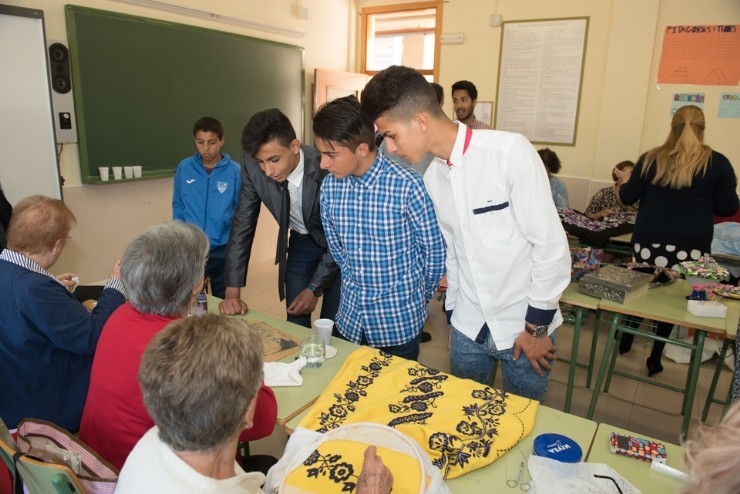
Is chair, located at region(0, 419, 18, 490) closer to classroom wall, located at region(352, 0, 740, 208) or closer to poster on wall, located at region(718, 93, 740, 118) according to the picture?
classroom wall, located at region(352, 0, 740, 208)

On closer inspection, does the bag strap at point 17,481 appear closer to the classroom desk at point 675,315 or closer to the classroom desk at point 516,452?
the classroom desk at point 516,452

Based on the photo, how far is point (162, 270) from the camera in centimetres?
134

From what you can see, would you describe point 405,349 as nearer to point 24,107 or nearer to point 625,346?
point 625,346

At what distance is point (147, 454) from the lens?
951 mm

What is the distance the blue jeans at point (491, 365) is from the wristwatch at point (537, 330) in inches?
4.4

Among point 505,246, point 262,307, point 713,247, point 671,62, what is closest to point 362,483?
point 505,246

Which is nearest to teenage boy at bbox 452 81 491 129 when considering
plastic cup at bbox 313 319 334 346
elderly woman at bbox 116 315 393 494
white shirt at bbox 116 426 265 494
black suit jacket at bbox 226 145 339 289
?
black suit jacket at bbox 226 145 339 289

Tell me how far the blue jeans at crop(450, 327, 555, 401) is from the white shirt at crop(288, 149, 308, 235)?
36.9 inches

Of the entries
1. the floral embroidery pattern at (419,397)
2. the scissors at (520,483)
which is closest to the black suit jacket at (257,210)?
the floral embroidery pattern at (419,397)

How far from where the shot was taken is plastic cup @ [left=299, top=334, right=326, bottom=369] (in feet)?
5.62

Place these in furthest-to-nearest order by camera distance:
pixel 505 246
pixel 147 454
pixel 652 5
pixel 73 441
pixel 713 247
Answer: pixel 652 5, pixel 713 247, pixel 505 246, pixel 73 441, pixel 147 454

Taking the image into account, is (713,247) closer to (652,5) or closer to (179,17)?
(652,5)

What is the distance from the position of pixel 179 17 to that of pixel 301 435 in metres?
4.18

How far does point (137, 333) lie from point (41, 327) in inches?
19.3
